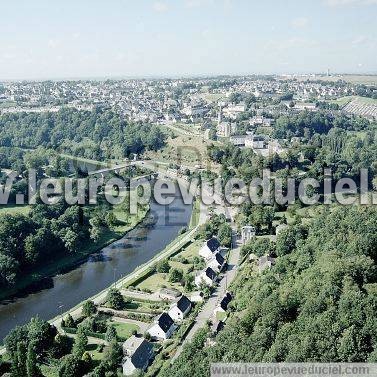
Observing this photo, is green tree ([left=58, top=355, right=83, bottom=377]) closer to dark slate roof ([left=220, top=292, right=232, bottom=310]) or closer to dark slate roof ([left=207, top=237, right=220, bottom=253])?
dark slate roof ([left=220, top=292, right=232, bottom=310])

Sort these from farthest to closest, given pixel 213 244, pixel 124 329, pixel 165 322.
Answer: pixel 213 244, pixel 124 329, pixel 165 322

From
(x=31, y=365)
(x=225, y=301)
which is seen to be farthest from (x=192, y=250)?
(x=31, y=365)

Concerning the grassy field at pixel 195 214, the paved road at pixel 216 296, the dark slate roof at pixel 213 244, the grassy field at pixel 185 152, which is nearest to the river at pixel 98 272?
the grassy field at pixel 195 214

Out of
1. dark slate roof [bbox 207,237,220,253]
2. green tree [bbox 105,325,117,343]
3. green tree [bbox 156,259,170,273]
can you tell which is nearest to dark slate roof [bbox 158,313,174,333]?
green tree [bbox 105,325,117,343]

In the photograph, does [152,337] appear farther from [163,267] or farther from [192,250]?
[192,250]

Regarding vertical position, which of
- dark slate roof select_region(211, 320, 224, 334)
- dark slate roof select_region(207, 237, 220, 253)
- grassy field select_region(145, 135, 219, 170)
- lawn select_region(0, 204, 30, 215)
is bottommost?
dark slate roof select_region(211, 320, 224, 334)

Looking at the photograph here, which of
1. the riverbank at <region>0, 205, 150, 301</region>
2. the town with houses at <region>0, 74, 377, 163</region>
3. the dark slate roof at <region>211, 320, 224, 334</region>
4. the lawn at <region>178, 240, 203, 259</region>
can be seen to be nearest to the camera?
the dark slate roof at <region>211, 320, 224, 334</region>
